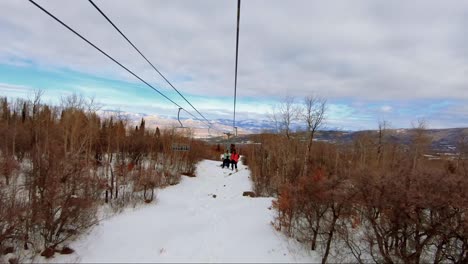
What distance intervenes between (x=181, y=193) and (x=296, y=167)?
9.27 m

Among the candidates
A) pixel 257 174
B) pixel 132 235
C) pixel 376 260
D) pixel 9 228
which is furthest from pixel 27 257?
pixel 257 174

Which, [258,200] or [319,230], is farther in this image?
[258,200]

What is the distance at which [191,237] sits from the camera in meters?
13.8

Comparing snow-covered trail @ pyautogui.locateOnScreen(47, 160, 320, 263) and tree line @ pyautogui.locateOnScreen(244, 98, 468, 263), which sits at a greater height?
tree line @ pyautogui.locateOnScreen(244, 98, 468, 263)

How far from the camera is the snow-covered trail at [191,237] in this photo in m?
11.6

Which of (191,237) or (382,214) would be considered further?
(191,237)

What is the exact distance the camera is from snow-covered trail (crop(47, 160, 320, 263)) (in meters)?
11.6

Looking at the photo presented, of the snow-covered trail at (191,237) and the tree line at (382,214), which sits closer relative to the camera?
the tree line at (382,214)

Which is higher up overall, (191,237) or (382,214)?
(382,214)

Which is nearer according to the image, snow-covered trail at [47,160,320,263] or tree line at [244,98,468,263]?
tree line at [244,98,468,263]

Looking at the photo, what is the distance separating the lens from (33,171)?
40.8 ft

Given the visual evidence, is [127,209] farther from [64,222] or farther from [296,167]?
[296,167]

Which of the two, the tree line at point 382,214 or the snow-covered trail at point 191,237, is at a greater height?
the tree line at point 382,214

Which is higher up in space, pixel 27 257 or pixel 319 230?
pixel 319 230
